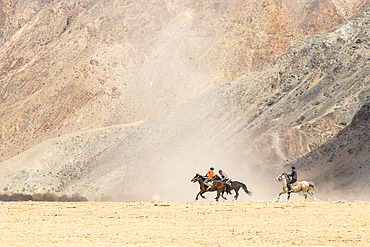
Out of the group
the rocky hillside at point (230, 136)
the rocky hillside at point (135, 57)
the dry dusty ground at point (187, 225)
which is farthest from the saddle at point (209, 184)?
the rocky hillside at point (135, 57)

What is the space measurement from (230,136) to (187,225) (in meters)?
52.3

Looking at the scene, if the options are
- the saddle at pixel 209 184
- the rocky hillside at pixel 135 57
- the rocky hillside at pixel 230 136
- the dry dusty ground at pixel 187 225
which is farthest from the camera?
the rocky hillside at pixel 135 57

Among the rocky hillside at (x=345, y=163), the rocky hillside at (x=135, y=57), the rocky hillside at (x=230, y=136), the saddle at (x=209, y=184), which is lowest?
the saddle at (x=209, y=184)

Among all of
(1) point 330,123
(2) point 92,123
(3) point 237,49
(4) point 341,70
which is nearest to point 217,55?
(3) point 237,49

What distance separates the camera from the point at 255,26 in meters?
124

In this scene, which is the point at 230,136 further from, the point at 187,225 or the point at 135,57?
the point at 135,57

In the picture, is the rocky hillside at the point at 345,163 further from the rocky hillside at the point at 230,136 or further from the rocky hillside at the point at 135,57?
the rocky hillside at the point at 135,57

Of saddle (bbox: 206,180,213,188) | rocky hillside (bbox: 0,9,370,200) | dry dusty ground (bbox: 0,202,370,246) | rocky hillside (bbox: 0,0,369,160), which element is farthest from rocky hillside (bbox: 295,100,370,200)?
rocky hillside (bbox: 0,0,369,160)

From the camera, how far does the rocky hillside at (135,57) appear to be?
113938 millimetres

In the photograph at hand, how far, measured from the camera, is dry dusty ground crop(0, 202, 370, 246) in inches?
789

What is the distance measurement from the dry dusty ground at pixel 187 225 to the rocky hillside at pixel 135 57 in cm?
7998

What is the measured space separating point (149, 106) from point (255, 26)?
26.7 meters

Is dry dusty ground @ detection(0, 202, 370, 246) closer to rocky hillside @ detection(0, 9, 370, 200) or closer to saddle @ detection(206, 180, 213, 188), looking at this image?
saddle @ detection(206, 180, 213, 188)

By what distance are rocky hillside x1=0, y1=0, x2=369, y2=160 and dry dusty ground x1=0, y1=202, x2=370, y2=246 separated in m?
80.0
